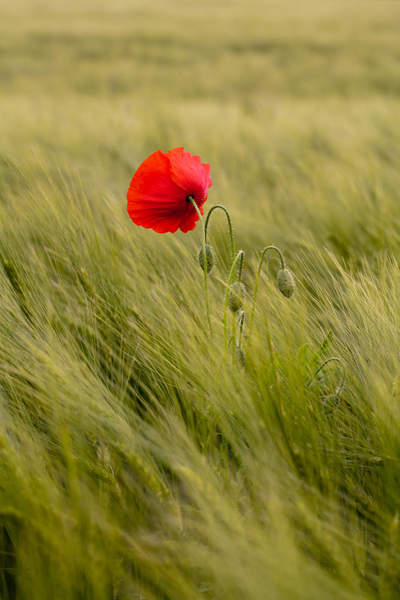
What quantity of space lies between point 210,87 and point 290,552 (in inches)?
281

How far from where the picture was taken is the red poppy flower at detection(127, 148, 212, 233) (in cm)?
67

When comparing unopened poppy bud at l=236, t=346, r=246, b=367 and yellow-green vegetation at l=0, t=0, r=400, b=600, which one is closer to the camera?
yellow-green vegetation at l=0, t=0, r=400, b=600

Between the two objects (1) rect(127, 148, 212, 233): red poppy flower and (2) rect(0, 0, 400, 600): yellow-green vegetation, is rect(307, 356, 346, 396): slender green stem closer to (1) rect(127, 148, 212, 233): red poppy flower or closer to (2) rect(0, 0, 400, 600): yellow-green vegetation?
(2) rect(0, 0, 400, 600): yellow-green vegetation

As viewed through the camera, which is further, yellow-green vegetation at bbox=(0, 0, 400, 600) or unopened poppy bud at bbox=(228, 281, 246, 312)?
unopened poppy bud at bbox=(228, 281, 246, 312)

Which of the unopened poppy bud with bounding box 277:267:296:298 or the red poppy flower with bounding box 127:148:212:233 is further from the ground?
the red poppy flower with bounding box 127:148:212:233

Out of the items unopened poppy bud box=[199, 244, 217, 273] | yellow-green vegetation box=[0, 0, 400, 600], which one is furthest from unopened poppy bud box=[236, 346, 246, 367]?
unopened poppy bud box=[199, 244, 217, 273]

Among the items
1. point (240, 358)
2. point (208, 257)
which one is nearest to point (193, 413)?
point (240, 358)

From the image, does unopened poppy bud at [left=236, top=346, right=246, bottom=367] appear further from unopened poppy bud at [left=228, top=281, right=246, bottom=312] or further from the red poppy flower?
the red poppy flower

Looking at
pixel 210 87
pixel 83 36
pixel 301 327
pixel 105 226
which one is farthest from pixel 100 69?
pixel 301 327

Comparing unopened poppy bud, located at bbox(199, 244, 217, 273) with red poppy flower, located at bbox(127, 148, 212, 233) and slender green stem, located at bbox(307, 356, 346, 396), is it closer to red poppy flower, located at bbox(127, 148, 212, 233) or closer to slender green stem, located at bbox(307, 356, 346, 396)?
red poppy flower, located at bbox(127, 148, 212, 233)

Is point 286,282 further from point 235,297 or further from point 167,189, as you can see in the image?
point 167,189

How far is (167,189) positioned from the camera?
27.1 inches

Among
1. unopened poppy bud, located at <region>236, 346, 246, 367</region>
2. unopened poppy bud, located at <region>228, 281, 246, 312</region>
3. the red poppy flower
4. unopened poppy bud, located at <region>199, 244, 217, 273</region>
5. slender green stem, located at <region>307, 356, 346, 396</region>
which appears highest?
the red poppy flower

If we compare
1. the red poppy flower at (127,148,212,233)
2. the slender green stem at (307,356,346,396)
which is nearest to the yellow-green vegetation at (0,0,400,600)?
the slender green stem at (307,356,346,396)
